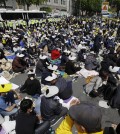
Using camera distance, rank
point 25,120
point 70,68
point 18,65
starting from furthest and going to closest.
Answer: point 18,65
point 70,68
point 25,120

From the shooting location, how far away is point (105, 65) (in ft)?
33.0

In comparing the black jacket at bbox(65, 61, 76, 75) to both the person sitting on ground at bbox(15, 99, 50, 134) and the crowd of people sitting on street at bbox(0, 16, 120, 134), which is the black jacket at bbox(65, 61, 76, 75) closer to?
the crowd of people sitting on street at bbox(0, 16, 120, 134)

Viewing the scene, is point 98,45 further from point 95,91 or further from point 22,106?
point 22,106

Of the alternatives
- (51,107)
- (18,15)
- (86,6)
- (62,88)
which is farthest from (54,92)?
(86,6)

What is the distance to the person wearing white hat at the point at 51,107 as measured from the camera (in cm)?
568

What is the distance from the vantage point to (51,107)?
5762 millimetres

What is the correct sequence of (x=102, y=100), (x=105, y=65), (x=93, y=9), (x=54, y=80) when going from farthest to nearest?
(x=93, y=9) < (x=105, y=65) < (x=102, y=100) < (x=54, y=80)

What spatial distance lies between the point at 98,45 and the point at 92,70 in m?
5.73

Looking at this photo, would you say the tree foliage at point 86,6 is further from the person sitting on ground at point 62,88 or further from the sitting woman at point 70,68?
the person sitting on ground at point 62,88

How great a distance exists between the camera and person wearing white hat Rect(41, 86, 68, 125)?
18.6 ft

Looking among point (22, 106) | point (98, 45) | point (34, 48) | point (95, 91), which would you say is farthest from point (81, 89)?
point (98, 45)

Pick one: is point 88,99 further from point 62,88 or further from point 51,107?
point 51,107

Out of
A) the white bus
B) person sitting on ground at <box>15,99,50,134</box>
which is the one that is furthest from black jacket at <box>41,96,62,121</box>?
the white bus

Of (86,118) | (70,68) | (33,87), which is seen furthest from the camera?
(70,68)
